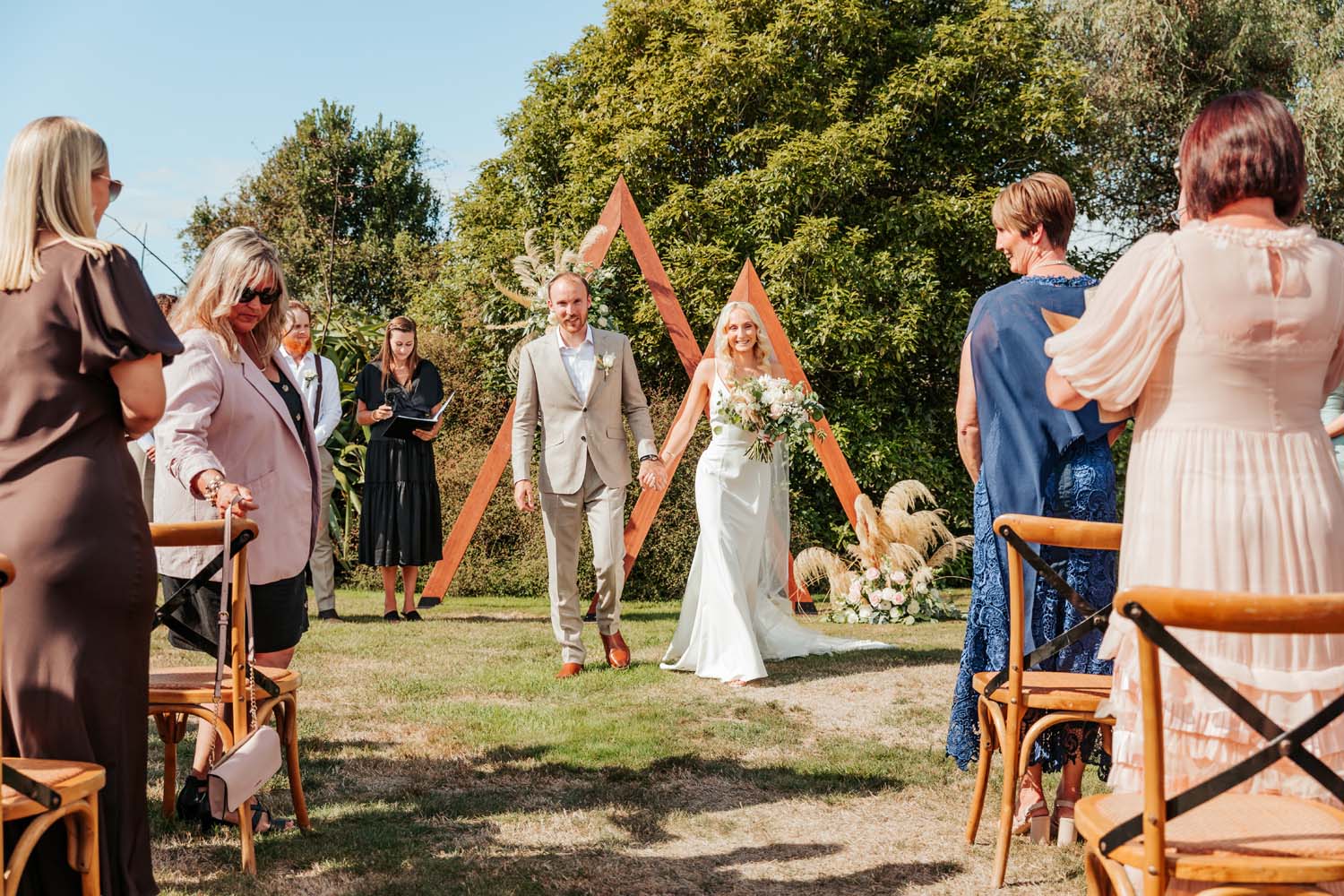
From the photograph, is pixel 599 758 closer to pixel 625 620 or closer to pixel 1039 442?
pixel 1039 442

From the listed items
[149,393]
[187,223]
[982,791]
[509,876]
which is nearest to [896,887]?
[982,791]

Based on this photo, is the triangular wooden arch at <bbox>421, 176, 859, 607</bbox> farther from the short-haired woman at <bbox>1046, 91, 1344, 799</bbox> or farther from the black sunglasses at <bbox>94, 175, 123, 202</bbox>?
the short-haired woman at <bbox>1046, 91, 1344, 799</bbox>

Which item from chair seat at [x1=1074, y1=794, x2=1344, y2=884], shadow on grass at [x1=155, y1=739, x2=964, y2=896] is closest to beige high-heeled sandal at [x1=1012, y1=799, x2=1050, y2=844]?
shadow on grass at [x1=155, y1=739, x2=964, y2=896]

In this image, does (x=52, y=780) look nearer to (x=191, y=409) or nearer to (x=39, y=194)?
(x=39, y=194)

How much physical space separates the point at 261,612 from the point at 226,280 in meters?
1.19

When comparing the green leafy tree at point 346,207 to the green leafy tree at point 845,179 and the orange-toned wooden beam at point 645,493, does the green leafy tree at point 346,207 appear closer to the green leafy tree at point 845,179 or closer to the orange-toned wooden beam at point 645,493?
the green leafy tree at point 845,179

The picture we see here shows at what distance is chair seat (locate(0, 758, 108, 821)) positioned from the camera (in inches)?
90.6

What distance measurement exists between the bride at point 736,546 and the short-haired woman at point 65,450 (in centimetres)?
463

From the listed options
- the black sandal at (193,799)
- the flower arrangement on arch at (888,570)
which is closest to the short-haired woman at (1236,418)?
the black sandal at (193,799)

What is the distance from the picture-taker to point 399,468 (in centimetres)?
1002

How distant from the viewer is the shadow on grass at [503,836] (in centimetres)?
360

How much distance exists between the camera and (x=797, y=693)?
6652 millimetres

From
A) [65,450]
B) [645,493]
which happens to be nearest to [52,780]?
[65,450]

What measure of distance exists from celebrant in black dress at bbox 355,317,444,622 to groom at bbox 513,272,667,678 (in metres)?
2.88
